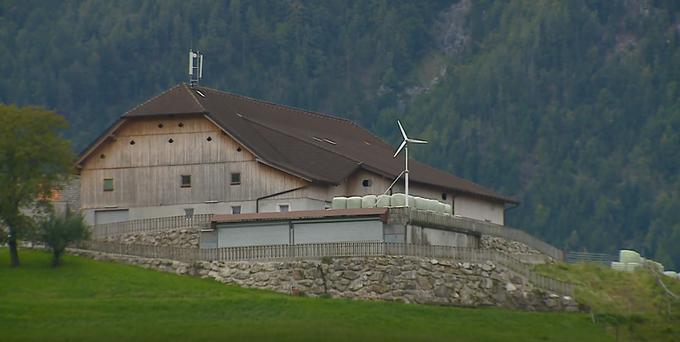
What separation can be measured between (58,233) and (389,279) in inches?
625

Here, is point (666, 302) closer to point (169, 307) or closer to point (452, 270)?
point (452, 270)

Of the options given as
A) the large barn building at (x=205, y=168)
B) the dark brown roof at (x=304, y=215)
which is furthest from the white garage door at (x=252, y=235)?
the large barn building at (x=205, y=168)

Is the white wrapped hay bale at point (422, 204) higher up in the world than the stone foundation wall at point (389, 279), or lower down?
higher up

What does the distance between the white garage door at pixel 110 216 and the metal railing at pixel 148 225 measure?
300 centimetres

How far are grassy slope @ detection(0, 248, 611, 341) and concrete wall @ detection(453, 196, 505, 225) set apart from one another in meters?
24.2

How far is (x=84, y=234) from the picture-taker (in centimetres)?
11838

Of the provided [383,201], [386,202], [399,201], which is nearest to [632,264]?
[399,201]

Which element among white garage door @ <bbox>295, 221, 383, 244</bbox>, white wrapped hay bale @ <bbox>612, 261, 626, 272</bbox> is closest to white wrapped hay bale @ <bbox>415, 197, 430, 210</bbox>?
white garage door @ <bbox>295, 221, 383, 244</bbox>

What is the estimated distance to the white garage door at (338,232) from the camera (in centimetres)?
11719

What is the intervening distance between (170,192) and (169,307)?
2604cm

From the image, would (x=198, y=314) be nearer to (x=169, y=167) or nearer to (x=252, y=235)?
(x=252, y=235)

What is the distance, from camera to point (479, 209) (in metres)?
142

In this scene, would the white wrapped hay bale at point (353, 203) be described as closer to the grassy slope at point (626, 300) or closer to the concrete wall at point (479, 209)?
the grassy slope at point (626, 300)

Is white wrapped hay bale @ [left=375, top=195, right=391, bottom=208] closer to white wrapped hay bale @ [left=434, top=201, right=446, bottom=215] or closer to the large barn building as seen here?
white wrapped hay bale @ [left=434, top=201, right=446, bottom=215]
